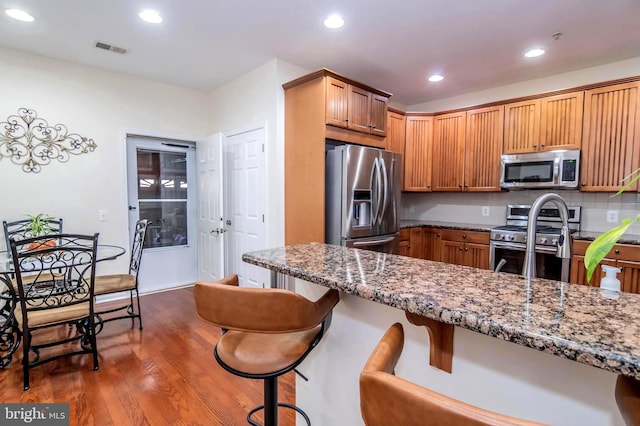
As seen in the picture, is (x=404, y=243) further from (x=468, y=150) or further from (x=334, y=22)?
(x=334, y=22)

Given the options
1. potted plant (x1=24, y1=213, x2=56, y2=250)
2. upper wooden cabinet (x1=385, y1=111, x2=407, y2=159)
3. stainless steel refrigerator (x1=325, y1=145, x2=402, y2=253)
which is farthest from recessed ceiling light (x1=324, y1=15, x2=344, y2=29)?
potted plant (x1=24, y1=213, x2=56, y2=250)

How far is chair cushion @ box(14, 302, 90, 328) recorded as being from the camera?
2.13m

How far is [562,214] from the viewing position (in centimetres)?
122

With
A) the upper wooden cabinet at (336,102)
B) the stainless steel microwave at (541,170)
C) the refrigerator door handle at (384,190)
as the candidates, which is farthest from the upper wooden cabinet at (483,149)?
the upper wooden cabinet at (336,102)

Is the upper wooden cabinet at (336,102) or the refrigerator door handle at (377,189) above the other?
the upper wooden cabinet at (336,102)

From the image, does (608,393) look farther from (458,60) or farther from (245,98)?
(245,98)

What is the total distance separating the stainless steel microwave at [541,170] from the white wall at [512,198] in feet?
1.19

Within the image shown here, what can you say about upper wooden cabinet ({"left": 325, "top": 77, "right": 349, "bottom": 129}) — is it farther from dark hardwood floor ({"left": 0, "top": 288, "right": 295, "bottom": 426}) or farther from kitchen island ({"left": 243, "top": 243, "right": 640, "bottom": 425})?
dark hardwood floor ({"left": 0, "top": 288, "right": 295, "bottom": 426})

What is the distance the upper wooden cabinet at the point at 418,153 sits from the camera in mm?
4383

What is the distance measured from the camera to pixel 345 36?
2.81 metres

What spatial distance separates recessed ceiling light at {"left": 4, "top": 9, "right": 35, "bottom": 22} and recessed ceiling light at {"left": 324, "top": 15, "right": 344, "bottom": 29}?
7.66 ft

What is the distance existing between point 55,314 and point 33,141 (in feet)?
6.72

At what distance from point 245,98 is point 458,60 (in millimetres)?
2339

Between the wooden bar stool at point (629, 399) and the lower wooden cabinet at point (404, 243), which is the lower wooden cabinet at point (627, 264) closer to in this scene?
the lower wooden cabinet at point (404, 243)
